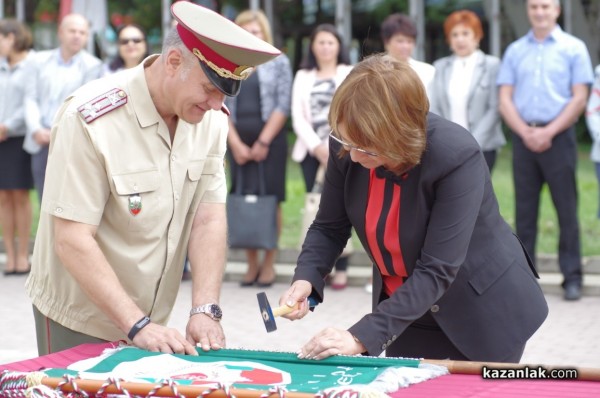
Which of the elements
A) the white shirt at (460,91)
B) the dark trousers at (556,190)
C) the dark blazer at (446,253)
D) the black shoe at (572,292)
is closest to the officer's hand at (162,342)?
the dark blazer at (446,253)

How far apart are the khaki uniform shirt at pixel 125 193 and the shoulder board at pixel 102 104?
1cm

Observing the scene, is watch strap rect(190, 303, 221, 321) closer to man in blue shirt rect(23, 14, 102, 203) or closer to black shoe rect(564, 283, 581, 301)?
black shoe rect(564, 283, 581, 301)

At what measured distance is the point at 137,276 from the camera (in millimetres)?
3898

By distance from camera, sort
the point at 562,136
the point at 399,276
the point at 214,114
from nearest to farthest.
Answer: the point at 399,276 → the point at 214,114 → the point at 562,136

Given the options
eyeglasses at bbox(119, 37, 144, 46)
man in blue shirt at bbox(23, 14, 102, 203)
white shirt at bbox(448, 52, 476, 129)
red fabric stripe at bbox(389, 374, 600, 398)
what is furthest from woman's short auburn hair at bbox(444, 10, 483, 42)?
red fabric stripe at bbox(389, 374, 600, 398)

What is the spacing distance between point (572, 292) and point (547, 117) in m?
1.32

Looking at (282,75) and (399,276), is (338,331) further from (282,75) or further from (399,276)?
(282,75)

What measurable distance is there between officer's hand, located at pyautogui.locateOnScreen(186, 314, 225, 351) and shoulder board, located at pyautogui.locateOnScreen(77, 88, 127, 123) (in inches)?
29.8

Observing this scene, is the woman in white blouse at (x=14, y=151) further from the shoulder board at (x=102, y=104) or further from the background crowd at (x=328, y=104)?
the shoulder board at (x=102, y=104)

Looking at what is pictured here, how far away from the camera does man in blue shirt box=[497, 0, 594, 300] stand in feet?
27.9

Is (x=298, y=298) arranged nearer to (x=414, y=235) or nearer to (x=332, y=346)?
(x=332, y=346)

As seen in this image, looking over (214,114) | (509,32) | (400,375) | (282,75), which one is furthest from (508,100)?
(509,32)

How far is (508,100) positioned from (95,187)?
552 centimetres

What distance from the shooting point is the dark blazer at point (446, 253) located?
3508mm
